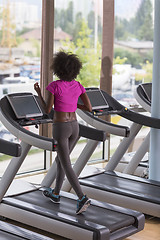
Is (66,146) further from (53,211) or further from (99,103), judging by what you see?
(99,103)

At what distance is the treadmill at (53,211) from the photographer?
3539 mm

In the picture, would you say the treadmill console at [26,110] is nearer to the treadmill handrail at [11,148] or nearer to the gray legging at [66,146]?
the gray legging at [66,146]

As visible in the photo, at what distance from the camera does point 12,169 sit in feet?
13.0

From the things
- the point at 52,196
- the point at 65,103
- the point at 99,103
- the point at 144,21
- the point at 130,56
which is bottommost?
the point at 52,196

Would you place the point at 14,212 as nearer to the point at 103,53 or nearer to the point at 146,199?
the point at 146,199

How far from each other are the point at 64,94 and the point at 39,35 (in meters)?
2.16

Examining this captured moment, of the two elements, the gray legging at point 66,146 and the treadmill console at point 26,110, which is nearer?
the gray legging at point 66,146

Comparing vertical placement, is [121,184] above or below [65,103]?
below

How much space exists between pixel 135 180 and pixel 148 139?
52 cm

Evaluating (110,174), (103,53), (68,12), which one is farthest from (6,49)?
(110,174)

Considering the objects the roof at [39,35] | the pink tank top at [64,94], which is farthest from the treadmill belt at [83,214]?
the roof at [39,35]

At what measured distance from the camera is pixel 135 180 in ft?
15.8

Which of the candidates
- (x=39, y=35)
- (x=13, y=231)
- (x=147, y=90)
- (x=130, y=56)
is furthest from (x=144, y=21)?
(x=13, y=231)

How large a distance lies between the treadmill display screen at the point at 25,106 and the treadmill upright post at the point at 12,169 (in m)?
0.29
